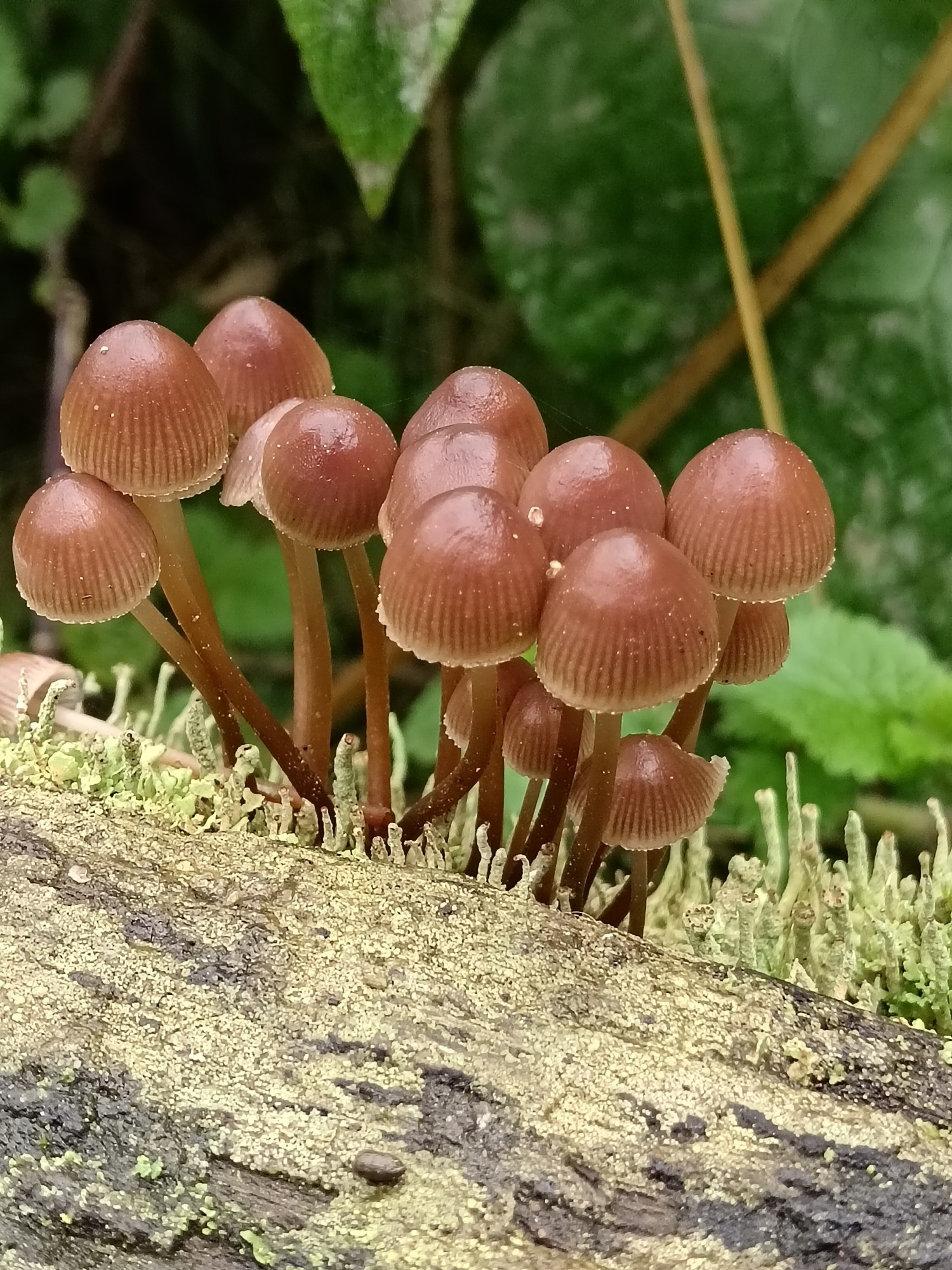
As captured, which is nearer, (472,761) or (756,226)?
(472,761)

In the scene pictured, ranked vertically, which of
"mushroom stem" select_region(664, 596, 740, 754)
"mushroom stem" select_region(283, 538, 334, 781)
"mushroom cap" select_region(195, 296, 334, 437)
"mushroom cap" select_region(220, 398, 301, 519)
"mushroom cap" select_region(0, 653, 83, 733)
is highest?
"mushroom cap" select_region(195, 296, 334, 437)

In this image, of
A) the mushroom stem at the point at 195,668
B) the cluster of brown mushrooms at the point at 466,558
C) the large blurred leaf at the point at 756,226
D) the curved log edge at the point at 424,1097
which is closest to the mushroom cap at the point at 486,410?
the cluster of brown mushrooms at the point at 466,558

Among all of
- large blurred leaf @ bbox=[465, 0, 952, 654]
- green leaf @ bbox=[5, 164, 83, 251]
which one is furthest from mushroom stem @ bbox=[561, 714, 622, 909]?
green leaf @ bbox=[5, 164, 83, 251]

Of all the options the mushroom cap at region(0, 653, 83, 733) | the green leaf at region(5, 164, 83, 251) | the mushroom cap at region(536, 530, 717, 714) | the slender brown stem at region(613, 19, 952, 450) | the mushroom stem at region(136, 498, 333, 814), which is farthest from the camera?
the green leaf at region(5, 164, 83, 251)

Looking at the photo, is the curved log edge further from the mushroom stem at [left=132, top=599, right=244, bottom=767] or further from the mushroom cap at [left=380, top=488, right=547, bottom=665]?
the mushroom cap at [left=380, top=488, right=547, bottom=665]

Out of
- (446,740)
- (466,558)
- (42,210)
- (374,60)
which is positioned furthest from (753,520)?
(42,210)

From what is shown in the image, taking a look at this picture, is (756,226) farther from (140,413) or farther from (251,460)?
(140,413)

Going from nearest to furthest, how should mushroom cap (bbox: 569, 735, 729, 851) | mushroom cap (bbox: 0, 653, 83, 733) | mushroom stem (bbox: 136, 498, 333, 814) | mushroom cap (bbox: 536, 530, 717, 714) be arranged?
mushroom cap (bbox: 536, 530, 717, 714)
mushroom cap (bbox: 569, 735, 729, 851)
mushroom stem (bbox: 136, 498, 333, 814)
mushroom cap (bbox: 0, 653, 83, 733)
